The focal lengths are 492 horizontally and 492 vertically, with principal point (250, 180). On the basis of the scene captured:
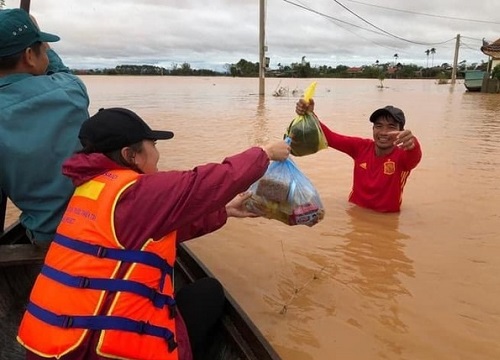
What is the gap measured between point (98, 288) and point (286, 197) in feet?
4.49

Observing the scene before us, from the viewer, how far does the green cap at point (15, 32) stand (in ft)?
7.31

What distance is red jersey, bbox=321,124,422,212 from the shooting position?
4.73 m

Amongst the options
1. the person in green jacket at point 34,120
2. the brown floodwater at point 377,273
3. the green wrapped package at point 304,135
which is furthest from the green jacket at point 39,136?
the brown floodwater at point 377,273

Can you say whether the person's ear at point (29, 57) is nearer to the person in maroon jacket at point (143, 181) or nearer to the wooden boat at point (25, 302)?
the person in maroon jacket at point (143, 181)

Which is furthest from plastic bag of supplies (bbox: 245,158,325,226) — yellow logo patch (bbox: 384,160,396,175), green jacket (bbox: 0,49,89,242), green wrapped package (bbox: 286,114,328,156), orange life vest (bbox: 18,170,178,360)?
yellow logo patch (bbox: 384,160,396,175)

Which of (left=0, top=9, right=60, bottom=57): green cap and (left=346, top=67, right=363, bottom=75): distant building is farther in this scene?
(left=346, top=67, right=363, bottom=75): distant building

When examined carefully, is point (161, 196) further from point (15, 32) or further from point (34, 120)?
point (15, 32)

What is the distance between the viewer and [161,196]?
1.77m

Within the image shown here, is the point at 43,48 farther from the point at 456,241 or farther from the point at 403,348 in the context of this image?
the point at 456,241

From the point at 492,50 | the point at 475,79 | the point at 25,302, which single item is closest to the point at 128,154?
the point at 25,302

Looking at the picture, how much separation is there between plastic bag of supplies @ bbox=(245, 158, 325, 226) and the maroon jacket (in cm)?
88

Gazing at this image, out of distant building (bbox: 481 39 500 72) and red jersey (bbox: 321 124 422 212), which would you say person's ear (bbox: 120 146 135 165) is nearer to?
red jersey (bbox: 321 124 422 212)

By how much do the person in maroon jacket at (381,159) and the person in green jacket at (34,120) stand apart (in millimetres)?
2807

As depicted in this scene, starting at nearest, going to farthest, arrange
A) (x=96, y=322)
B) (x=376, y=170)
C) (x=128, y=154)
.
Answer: (x=96, y=322) → (x=128, y=154) → (x=376, y=170)
